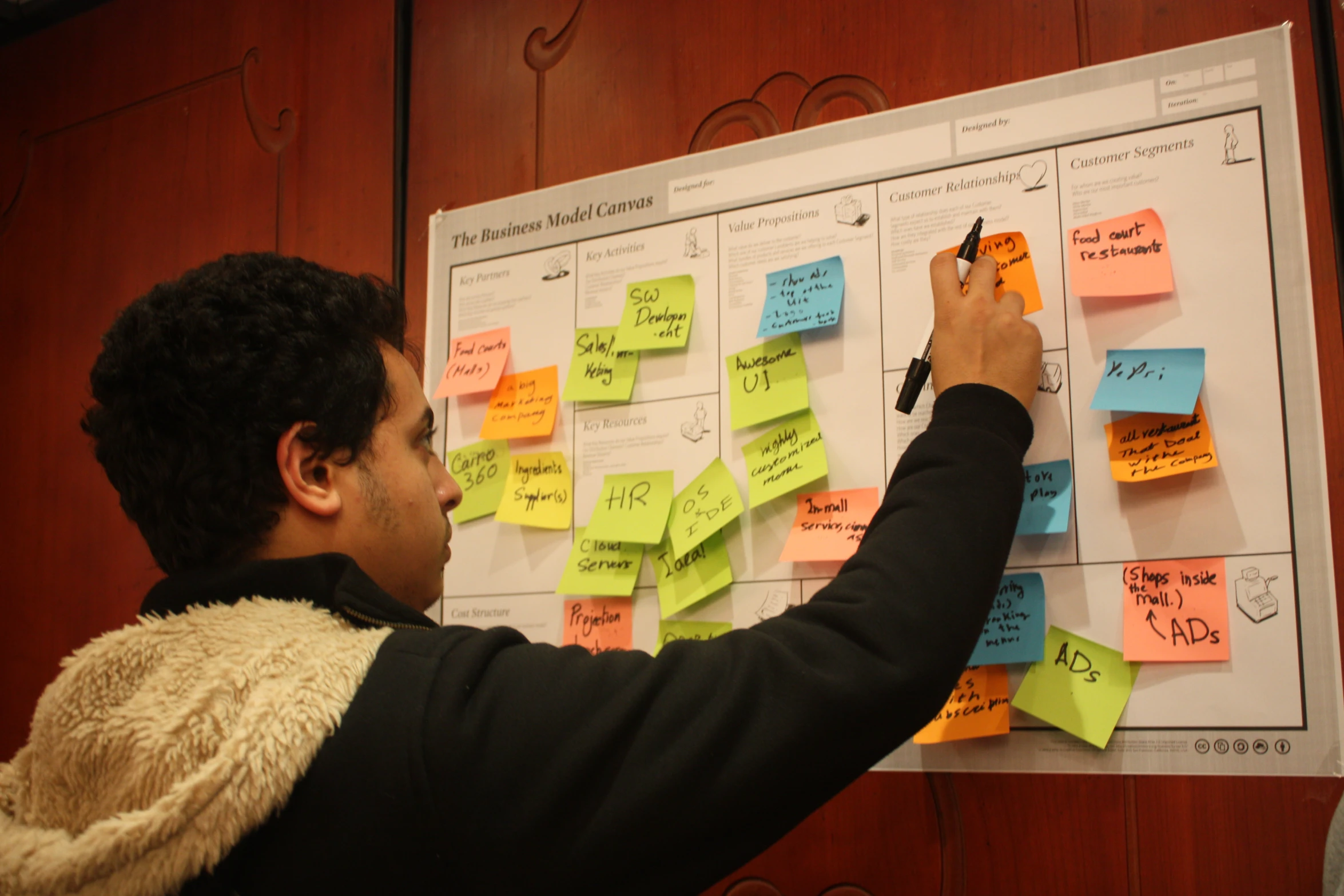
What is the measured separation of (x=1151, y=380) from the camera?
2.71 feet

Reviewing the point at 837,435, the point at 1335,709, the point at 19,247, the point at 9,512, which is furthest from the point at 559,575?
the point at 19,247

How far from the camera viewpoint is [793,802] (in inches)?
A: 24.7

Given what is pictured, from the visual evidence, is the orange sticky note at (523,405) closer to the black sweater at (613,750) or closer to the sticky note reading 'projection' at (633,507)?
the sticky note reading 'projection' at (633,507)

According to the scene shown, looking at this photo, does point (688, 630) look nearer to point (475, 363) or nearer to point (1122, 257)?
point (475, 363)

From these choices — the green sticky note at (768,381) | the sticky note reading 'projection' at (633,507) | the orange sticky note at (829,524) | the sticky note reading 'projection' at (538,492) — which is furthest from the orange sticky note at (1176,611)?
the sticky note reading 'projection' at (538,492)

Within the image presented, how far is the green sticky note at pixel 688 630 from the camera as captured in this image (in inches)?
38.7

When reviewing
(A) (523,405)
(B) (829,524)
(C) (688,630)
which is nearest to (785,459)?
(B) (829,524)

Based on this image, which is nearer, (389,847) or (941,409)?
(389,847)

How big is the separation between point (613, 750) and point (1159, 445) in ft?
1.77

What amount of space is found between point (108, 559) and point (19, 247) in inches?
24.5

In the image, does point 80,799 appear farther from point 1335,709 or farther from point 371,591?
point 1335,709

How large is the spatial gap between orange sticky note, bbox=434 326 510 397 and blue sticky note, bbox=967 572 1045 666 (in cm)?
62

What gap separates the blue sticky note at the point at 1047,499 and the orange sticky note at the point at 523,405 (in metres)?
0.53

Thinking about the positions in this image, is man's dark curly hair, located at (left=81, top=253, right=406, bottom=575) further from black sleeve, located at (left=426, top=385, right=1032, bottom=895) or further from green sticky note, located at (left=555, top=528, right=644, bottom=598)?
green sticky note, located at (left=555, top=528, right=644, bottom=598)
